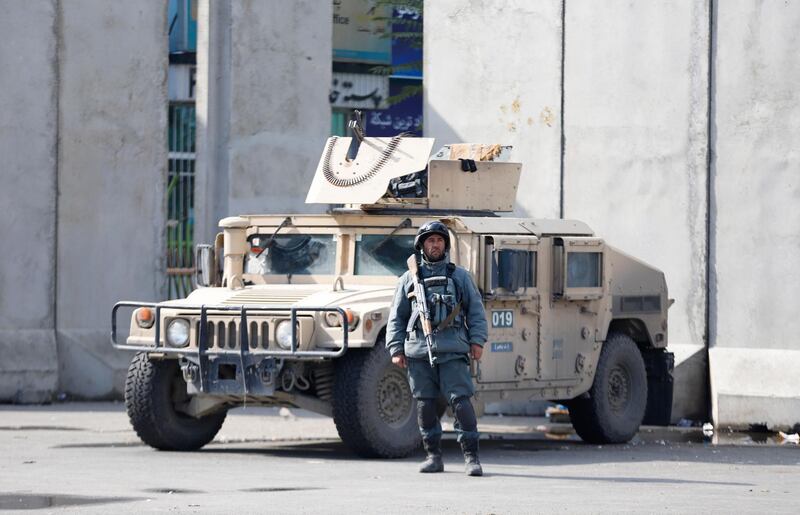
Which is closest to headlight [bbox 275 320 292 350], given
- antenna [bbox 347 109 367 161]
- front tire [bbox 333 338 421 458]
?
front tire [bbox 333 338 421 458]

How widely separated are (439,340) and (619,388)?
396 centimetres

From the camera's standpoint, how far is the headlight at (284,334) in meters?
12.6

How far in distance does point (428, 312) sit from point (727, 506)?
269 cm

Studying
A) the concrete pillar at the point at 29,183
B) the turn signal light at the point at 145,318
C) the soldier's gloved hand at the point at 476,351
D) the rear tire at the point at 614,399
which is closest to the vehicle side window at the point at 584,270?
the rear tire at the point at 614,399

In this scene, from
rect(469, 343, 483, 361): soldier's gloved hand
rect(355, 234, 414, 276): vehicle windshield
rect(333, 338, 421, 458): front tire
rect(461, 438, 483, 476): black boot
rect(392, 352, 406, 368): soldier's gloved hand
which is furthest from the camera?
rect(355, 234, 414, 276): vehicle windshield

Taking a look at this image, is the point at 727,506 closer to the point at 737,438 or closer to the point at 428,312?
the point at 428,312

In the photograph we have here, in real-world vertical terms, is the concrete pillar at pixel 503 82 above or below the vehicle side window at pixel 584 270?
above

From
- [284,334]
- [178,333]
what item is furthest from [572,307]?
[178,333]

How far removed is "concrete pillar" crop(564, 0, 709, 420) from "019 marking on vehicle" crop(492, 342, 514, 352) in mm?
3813

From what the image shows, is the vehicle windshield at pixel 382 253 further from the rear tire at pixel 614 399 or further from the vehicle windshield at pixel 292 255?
the rear tire at pixel 614 399

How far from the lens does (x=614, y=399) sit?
15070 millimetres

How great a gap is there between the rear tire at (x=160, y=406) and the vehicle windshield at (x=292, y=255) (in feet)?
3.87

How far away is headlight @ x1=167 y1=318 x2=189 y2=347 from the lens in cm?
1305

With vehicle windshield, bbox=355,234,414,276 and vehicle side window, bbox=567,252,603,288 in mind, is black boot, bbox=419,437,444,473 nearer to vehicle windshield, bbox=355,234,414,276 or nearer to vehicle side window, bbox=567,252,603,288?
vehicle windshield, bbox=355,234,414,276
